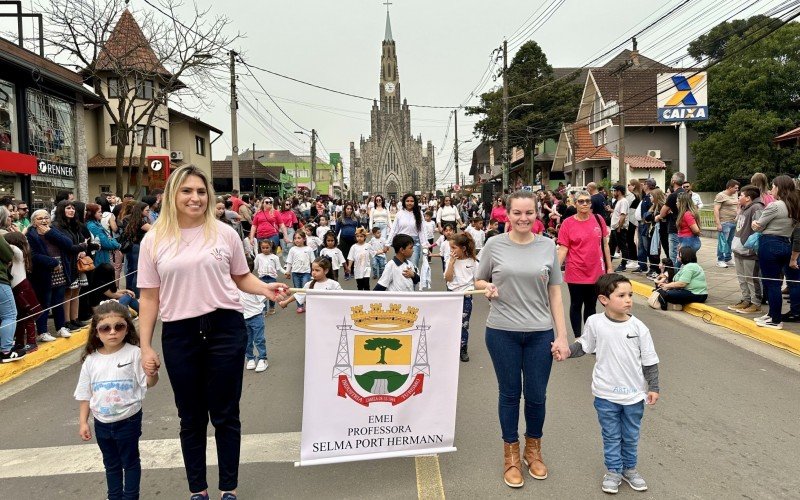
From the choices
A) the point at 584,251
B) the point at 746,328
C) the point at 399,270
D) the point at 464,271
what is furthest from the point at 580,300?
the point at 746,328

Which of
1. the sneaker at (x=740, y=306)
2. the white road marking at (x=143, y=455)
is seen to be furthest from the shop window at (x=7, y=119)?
the sneaker at (x=740, y=306)

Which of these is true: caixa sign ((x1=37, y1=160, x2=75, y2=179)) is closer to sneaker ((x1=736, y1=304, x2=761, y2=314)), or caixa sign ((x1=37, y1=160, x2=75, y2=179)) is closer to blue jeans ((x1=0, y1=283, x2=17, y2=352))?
blue jeans ((x1=0, y1=283, x2=17, y2=352))

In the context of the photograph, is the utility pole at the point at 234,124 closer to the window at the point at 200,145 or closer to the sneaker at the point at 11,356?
the sneaker at the point at 11,356

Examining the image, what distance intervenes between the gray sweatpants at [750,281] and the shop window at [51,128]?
22.5 meters

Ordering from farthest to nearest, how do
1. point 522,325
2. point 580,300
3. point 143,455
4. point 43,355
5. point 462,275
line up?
1. point 43,355
2. point 462,275
3. point 580,300
4. point 143,455
5. point 522,325

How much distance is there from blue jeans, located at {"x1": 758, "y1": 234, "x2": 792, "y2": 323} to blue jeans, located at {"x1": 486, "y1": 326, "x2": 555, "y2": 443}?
218 inches

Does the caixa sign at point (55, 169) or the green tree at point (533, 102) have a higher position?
the green tree at point (533, 102)

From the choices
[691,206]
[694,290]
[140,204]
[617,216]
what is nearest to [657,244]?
[617,216]

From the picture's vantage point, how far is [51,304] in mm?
8133

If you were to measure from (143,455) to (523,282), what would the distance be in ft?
10.1

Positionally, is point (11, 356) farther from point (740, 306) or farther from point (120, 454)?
point (740, 306)

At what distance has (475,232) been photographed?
43.6 ft

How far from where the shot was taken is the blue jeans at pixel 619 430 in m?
3.70

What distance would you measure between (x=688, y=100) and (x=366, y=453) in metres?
27.7
